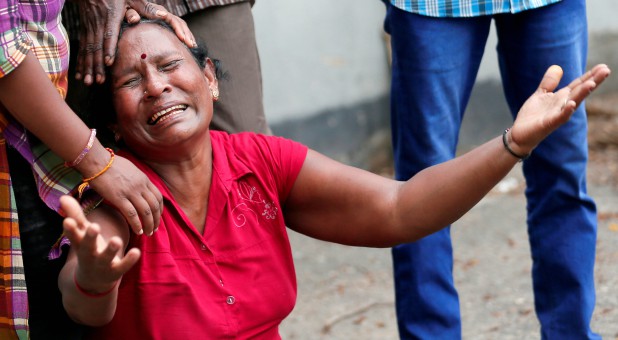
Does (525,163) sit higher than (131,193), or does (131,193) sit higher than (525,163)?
(131,193)

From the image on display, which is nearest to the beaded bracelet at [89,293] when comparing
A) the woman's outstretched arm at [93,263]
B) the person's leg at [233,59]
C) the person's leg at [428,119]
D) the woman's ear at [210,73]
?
the woman's outstretched arm at [93,263]

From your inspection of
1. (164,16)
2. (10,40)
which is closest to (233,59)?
(164,16)

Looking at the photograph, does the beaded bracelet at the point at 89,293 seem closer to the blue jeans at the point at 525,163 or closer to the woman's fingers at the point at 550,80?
the woman's fingers at the point at 550,80

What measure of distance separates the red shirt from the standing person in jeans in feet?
0.92

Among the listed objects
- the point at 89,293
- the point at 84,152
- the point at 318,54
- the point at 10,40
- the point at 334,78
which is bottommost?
the point at 334,78

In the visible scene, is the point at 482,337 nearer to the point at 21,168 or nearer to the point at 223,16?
the point at 223,16

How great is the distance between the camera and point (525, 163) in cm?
313

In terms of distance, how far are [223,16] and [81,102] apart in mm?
511

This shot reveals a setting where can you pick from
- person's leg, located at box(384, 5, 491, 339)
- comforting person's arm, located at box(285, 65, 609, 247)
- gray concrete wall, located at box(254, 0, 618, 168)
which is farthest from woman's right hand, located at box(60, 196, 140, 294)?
gray concrete wall, located at box(254, 0, 618, 168)

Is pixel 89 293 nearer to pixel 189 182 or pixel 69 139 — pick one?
pixel 69 139

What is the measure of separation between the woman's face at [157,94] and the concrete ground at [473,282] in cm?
164

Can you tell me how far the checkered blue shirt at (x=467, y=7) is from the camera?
2.91 meters

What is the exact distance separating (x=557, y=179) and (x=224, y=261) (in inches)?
45.6

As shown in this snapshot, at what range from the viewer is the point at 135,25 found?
8.20ft
